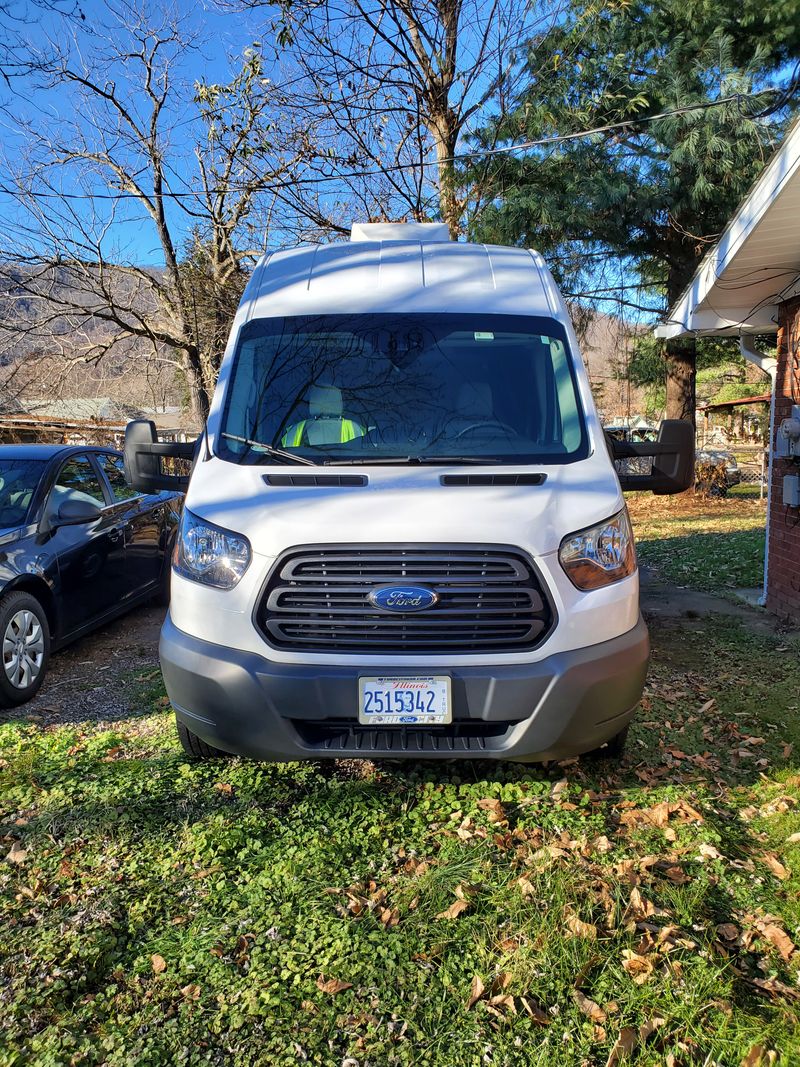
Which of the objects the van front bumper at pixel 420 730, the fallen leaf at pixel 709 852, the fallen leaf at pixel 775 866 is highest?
the van front bumper at pixel 420 730

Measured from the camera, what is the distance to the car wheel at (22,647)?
183 inches

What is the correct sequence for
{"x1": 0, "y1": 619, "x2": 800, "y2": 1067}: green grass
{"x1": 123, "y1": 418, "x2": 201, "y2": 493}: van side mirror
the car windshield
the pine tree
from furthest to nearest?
the pine tree → the car windshield → {"x1": 123, "y1": 418, "x2": 201, "y2": 493}: van side mirror → {"x1": 0, "y1": 619, "x2": 800, "y2": 1067}: green grass

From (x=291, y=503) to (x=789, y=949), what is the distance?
94.9 inches

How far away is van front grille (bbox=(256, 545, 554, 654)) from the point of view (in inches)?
115

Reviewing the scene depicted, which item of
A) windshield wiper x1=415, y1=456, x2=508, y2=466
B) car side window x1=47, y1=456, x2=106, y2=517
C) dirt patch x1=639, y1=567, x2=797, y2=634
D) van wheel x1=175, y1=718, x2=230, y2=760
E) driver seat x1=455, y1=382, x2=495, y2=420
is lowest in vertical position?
dirt patch x1=639, y1=567, x2=797, y2=634

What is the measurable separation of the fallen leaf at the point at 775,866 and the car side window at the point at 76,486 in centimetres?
491

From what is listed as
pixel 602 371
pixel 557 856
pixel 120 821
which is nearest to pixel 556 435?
pixel 557 856

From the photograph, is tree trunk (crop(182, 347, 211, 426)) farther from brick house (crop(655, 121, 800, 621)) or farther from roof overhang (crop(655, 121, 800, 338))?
brick house (crop(655, 121, 800, 621))

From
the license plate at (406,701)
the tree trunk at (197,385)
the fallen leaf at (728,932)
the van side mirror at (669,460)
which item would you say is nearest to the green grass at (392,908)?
the fallen leaf at (728,932)

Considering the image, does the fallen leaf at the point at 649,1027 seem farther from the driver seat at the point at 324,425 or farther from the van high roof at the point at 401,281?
the van high roof at the point at 401,281

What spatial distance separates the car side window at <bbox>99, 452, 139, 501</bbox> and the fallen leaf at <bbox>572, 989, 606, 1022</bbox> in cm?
542

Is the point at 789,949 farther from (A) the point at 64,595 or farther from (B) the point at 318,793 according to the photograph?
(A) the point at 64,595

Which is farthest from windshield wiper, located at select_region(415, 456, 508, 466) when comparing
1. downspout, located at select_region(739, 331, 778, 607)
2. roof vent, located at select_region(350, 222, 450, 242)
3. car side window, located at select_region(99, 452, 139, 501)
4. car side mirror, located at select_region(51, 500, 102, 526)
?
Result: downspout, located at select_region(739, 331, 778, 607)

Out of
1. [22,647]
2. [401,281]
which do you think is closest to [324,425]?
[401,281]
